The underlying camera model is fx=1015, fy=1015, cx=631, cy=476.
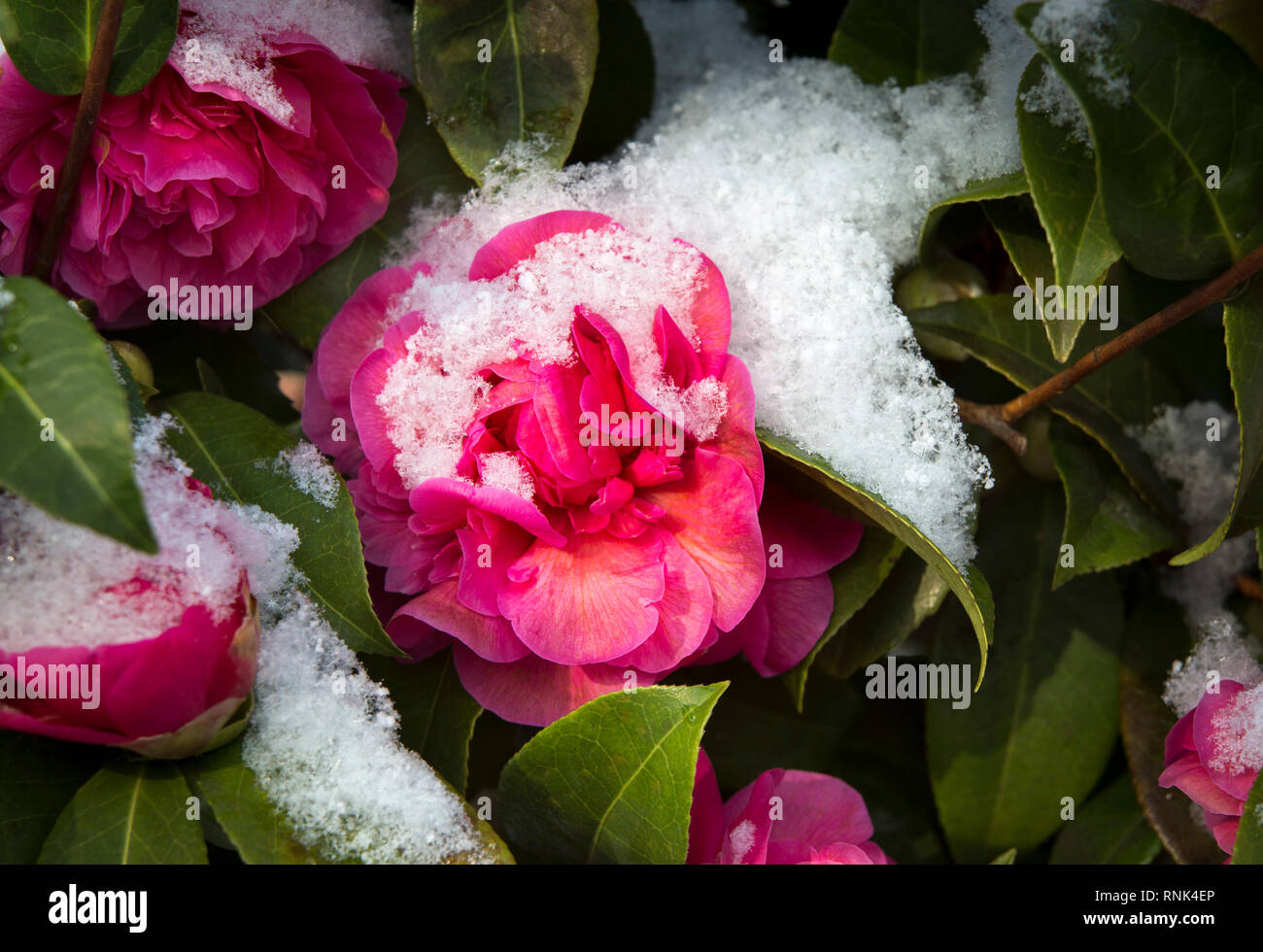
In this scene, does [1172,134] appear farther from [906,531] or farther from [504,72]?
[504,72]

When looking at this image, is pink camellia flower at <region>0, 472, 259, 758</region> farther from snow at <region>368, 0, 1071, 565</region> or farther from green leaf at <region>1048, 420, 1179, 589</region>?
green leaf at <region>1048, 420, 1179, 589</region>

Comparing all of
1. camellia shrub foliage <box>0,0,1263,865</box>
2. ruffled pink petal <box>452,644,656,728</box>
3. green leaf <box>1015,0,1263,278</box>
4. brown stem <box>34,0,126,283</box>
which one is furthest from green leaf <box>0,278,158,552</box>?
green leaf <box>1015,0,1263,278</box>

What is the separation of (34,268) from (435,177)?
238 millimetres

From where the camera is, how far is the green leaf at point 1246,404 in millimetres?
542

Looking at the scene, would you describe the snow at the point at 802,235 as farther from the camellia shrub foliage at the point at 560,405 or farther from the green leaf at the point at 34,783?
the green leaf at the point at 34,783

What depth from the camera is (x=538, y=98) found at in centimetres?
62

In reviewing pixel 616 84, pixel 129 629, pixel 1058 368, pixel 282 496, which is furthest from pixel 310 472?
pixel 1058 368

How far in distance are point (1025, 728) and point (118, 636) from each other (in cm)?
59

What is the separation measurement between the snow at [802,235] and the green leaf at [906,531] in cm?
1

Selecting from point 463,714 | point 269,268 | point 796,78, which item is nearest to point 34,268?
point 269,268

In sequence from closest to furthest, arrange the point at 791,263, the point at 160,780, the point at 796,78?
the point at 160,780, the point at 791,263, the point at 796,78

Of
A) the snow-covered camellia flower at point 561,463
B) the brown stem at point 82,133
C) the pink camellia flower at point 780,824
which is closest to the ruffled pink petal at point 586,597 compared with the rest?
the snow-covered camellia flower at point 561,463

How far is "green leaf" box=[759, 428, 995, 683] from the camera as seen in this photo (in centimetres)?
51
